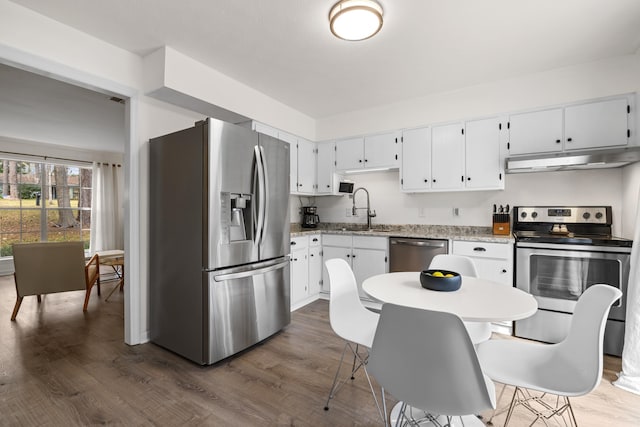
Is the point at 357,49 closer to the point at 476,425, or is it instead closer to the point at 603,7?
the point at 603,7

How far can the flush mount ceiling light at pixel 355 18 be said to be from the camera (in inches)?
77.7

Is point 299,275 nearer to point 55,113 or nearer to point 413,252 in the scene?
point 413,252

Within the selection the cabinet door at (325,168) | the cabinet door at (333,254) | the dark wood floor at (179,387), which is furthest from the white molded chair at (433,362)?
the cabinet door at (325,168)

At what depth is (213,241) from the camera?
7.57 feet

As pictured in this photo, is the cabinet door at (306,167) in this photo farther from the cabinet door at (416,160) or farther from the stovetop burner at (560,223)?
the stovetop burner at (560,223)

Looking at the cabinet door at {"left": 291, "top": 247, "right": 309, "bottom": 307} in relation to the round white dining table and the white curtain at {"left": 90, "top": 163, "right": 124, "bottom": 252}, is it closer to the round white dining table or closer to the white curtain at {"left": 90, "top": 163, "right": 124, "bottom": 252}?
the round white dining table

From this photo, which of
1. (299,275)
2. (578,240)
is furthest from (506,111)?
(299,275)

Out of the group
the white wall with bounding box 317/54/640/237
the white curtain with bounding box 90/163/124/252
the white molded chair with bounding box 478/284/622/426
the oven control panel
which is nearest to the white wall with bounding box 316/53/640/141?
the white wall with bounding box 317/54/640/237

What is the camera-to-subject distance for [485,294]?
161 cm

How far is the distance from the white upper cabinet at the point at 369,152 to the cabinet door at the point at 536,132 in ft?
4.01

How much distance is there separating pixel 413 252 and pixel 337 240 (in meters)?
0.99

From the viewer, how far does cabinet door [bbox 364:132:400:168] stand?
3803 millimetres

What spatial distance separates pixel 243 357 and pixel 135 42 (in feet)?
9.07

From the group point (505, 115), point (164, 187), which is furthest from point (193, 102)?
point (505, 115)
